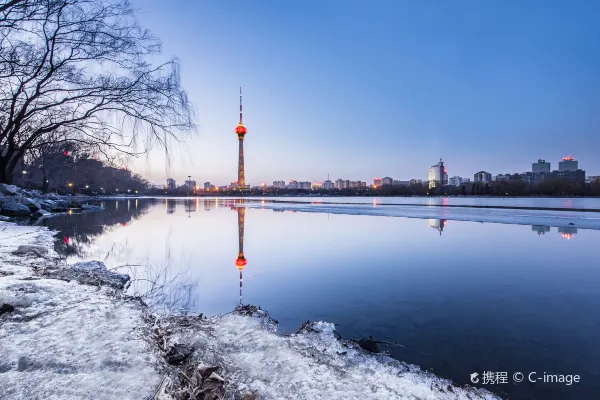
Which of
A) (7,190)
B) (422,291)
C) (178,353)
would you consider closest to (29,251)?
(178,353)

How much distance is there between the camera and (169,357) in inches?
108

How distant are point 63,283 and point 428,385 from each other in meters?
4.96

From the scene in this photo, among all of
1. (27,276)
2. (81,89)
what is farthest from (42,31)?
(27,276)

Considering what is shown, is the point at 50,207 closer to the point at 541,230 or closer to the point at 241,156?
the point at 541,230

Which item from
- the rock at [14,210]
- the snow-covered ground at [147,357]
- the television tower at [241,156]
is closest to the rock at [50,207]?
the rock at [14,210]

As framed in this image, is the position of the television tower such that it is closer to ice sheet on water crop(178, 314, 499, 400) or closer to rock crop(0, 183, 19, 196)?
rock crop(0, 183, 19, 196)

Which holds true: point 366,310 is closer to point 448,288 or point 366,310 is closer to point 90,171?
point 448,288

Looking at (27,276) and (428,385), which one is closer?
(428,385)

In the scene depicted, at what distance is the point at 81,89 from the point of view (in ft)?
20.7

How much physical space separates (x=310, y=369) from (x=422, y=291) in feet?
11.3

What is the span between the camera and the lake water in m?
3.38

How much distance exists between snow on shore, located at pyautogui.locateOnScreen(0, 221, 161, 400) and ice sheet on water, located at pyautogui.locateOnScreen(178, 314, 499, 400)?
656 mm

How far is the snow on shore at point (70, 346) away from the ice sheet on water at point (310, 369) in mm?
656

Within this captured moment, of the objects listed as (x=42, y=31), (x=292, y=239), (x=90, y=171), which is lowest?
(x=292, y=239)
